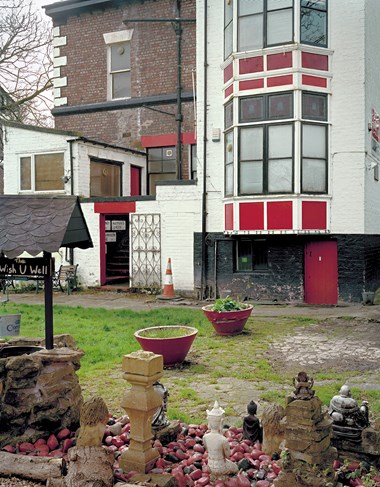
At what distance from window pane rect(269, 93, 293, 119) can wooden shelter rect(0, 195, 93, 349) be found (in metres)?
9.31

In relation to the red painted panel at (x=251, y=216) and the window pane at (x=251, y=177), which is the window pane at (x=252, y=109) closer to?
the window pane at (x=251, y=177)

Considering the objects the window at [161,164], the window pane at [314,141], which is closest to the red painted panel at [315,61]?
the window pane at [314,141]

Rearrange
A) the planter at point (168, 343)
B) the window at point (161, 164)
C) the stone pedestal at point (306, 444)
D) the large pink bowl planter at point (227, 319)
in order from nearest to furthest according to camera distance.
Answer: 1. the stone pedestal at point (306, 444)
2. the planter at point (168, 343)
3. the large pink bowl planter at point (227, 319)
4. the window at point (161, 164)

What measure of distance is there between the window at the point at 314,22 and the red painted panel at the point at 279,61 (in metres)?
0.59

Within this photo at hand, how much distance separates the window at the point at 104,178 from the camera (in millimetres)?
17766

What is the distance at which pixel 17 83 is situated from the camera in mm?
22438

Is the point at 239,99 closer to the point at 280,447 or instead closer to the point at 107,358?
the point at 107,358

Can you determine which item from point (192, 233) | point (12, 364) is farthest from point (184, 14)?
point (12, 364)

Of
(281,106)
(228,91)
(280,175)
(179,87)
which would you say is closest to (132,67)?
(179,87)

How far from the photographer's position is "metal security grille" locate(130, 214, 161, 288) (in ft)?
52.2

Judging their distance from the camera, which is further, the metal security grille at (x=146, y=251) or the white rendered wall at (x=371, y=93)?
the metal security grille at (x=146, y=251)

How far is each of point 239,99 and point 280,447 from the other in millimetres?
11128

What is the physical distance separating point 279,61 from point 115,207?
22.2 feet

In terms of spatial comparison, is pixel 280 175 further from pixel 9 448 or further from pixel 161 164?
pixel 9 448
